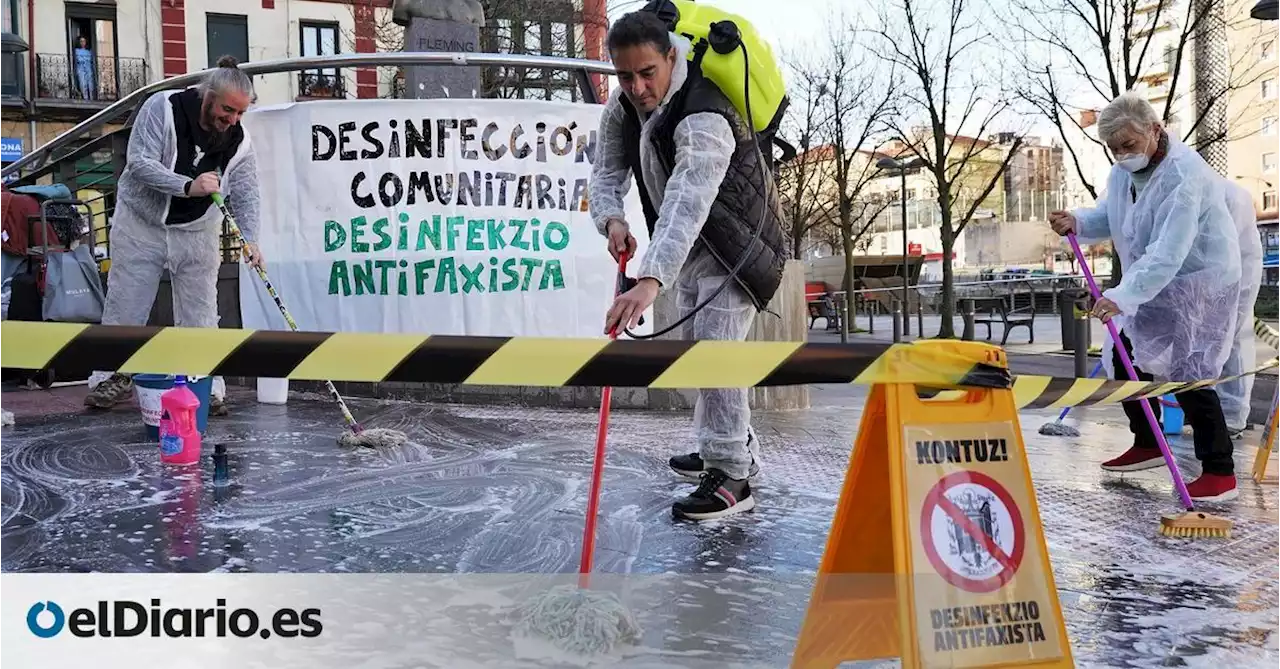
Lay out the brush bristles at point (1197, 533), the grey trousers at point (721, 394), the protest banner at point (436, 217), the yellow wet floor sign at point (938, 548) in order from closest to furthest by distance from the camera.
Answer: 1. the yellow wet floor sign at point (938, 548)
2. the brush bristles at point (1197, 533)
3. the grey trousers at point (721, 394)
4. the protest banner at point (436, 217)

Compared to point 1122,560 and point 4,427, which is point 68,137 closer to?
point 4,427

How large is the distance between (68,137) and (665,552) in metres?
6.89

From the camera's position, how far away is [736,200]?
375 centimetres

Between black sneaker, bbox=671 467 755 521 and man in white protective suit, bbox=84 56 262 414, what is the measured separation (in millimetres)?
2981

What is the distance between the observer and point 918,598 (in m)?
1.97

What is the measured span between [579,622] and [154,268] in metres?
4.32

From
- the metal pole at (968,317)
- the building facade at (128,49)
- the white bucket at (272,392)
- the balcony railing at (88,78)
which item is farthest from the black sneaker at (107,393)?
the balcony railing at (88,78)

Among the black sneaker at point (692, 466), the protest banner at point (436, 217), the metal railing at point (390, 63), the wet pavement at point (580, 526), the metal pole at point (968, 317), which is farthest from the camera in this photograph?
the metal pole at point (968, 317)

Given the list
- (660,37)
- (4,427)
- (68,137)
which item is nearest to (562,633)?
(660,37)

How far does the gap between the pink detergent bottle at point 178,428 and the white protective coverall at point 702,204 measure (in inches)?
78.4

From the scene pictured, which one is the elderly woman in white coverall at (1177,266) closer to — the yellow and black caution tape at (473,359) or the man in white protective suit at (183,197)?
the yellow and black caution tape at (473,359)

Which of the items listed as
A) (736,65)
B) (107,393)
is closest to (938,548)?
(736,65)

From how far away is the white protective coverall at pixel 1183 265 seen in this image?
421 centimetres

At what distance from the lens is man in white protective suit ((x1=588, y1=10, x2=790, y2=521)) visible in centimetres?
339
